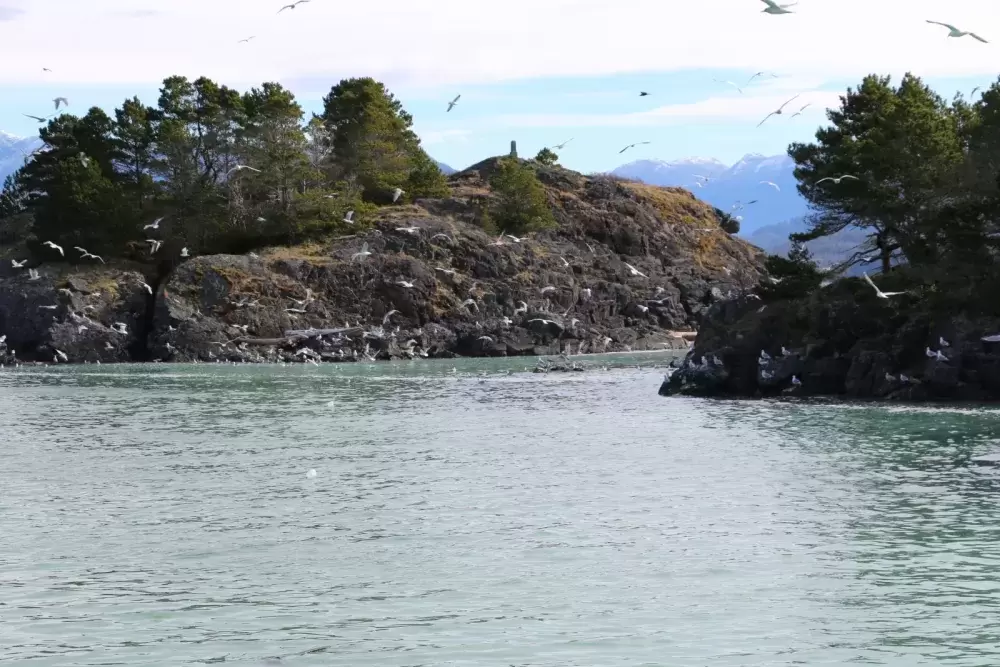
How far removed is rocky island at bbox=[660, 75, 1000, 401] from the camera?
172ft

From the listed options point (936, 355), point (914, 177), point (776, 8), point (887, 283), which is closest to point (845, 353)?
point (887, 283)

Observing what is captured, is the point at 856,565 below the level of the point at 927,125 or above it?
below

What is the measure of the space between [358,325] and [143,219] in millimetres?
22921

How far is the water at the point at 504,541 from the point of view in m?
17.1

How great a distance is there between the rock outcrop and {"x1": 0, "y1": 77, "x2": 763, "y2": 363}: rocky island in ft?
108

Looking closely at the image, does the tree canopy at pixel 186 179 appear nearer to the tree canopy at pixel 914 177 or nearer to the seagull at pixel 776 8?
the tree canopy at pixel 914 177

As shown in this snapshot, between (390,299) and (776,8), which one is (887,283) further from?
(390,299)

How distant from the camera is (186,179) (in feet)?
356

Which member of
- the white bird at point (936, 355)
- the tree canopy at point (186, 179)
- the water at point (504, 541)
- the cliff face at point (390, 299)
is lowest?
the water at point (504, 541)

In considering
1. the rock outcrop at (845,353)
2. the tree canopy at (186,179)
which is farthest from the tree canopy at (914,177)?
the tree canopy at (186,179)

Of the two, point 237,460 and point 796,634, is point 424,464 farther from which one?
point 796,634

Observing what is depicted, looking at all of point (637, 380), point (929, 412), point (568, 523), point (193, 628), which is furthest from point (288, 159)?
point (193, 628)

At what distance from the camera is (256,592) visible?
19875mm

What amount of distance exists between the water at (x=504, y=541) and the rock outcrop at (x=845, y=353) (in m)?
4.00
